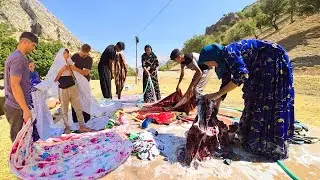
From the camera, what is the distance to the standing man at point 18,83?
144 inches

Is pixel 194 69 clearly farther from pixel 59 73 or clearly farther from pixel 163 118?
pixel 59 73

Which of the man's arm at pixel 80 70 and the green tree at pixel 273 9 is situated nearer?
the man's arm at pixel 80 70

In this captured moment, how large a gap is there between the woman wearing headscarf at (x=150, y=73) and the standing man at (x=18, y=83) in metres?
4.65

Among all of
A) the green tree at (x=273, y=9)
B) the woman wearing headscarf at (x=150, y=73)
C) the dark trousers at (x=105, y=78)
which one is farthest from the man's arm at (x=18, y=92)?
the green tree at (x=273, y=9)

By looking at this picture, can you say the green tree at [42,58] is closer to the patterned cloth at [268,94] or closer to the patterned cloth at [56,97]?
the patterned cloth at [56,97]

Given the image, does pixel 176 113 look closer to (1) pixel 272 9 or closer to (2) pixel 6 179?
(2) pixel 6 179

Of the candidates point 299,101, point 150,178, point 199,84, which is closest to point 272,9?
point 299,101

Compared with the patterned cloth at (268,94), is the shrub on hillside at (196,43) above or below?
above

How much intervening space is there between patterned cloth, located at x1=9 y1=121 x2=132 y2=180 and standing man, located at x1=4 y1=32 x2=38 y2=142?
0.19 meters

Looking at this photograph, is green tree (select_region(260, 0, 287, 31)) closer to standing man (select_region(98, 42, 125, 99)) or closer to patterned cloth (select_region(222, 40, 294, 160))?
standing man (select_region(98, 42, 125, 99))

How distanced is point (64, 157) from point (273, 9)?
44.3m

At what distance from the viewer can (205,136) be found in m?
4.19

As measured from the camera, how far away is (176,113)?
662 centimetres

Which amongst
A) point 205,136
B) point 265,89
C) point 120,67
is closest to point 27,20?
point 120,67
